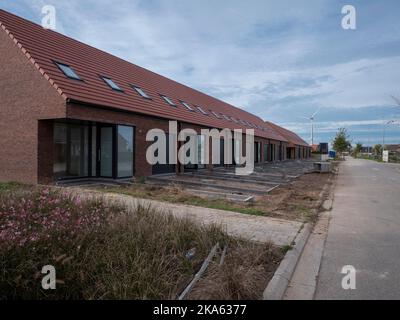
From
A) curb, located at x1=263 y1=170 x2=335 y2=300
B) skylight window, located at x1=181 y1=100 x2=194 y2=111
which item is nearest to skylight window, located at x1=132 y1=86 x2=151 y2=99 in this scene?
skylight window, located at x1=181 y1=100 x2=194 y2=111

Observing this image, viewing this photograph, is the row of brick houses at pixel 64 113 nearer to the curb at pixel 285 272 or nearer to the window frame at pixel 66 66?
the window frame at pixel 66 66

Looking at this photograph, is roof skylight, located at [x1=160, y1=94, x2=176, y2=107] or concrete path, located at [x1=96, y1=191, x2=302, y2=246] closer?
concrete path, located at [x1=96, y1=191, x2=302, y2=246]

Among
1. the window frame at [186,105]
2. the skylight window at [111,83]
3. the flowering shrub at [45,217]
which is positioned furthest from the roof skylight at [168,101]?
the flowering shrub at [45,217]

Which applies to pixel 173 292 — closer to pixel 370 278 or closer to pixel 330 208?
pixel 370 278

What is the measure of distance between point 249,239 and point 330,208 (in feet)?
17.9

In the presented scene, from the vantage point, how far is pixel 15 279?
3430 millimetres

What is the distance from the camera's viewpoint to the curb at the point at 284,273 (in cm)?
388

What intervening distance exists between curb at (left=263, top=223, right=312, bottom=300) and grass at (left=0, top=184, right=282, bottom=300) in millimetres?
110

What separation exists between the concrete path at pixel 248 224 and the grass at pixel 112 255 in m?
0.80

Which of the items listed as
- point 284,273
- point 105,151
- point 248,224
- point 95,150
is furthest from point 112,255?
point 95,150

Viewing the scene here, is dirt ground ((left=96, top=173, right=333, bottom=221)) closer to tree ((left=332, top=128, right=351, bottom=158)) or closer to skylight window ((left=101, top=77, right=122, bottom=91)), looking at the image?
skylight window ((left=101, top=77, right=122, bottom=91))

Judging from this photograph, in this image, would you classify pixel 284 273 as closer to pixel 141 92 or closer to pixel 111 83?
pixel 111 83

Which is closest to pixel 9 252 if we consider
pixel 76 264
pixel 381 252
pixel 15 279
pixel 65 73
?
pixel 15 279

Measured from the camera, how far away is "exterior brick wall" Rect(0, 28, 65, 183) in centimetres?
1183
